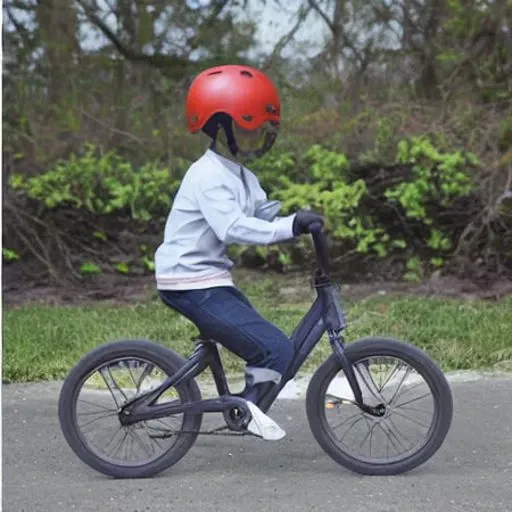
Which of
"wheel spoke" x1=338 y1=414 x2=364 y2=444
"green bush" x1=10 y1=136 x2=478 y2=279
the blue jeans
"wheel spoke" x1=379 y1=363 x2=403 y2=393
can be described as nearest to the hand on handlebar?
the blue jeans

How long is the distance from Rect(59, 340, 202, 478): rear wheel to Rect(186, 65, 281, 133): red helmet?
3.10 ft

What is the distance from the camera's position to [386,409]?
4.22 m

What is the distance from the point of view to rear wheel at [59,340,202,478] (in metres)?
4.14

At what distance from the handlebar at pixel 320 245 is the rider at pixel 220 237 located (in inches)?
5.0

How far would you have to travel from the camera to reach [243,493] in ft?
A: 13.0

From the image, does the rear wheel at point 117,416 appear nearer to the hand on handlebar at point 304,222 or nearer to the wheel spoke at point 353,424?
the wheel spoke at point 353,424

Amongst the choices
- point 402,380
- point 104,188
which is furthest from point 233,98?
point 104,188

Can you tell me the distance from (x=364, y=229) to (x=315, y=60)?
6.48ft

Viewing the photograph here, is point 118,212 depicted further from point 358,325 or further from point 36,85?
point 358,325

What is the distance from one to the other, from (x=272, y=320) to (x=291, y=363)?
328cm

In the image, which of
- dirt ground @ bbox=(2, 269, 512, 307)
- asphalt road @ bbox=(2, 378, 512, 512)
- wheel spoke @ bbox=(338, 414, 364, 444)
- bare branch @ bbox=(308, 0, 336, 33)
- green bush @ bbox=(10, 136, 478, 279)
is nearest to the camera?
asphalt road @ bbox=(2, 378, 512, 512)

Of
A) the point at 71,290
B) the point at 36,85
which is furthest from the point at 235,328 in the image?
the point at 36,85

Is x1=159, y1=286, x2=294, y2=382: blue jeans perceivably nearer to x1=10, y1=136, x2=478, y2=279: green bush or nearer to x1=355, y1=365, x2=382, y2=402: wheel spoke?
x1=355, y1=365, x2=382, y2=402: wheel spoke

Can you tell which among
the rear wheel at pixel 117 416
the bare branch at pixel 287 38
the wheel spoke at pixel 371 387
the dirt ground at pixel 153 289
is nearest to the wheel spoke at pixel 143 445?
the rear wheel at pixel 117 416
